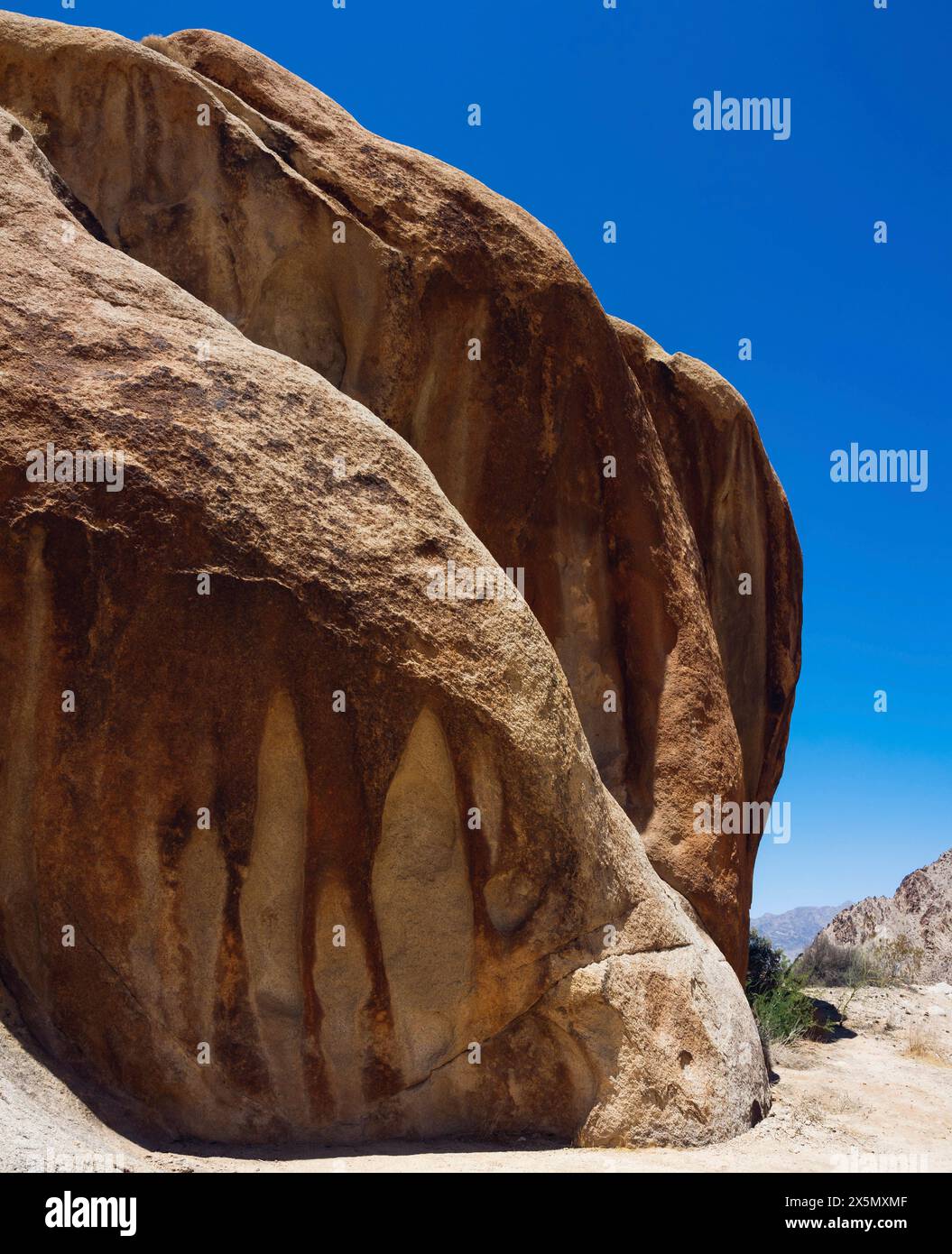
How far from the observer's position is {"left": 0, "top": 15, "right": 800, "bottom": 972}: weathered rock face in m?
6.93

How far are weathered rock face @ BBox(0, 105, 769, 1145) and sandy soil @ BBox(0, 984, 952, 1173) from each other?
0.16 metres

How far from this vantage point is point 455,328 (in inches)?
290

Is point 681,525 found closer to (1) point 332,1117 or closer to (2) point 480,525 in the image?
(2) point 480,525

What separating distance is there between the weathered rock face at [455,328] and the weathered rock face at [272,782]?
1.85 meters

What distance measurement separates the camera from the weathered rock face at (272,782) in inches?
182

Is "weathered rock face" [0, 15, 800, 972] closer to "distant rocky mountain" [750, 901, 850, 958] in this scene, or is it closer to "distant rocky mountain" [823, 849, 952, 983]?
"distant rocky mountain" [823, 849, 952, 983]

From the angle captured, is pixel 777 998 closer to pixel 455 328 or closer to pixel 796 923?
pixel 455 328

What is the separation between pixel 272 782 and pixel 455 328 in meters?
3.63

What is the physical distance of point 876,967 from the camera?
42.9 feet

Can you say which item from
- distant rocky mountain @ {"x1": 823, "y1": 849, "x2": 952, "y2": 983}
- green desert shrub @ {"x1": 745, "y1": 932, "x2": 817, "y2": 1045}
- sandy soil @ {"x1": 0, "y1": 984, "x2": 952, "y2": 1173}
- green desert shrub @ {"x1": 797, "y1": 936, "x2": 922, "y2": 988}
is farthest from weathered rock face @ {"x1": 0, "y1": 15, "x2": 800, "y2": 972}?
distant rocky mountain @ {"x1": 823, "y1": 849, "x2": 952, "y2": 983}

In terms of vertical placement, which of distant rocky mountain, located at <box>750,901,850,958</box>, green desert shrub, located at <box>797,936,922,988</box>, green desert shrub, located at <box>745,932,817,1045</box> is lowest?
distant rocky mountain, located at <box>750,901,850,958</box>

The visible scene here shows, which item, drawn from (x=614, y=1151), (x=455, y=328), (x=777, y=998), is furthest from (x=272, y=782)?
(x=777, y=998)

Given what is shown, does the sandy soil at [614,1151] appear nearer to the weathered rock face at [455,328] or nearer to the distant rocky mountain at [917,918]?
the weathered rock face at [455,328]

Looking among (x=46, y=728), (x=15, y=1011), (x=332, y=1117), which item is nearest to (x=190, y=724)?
(x=46, y=728)
